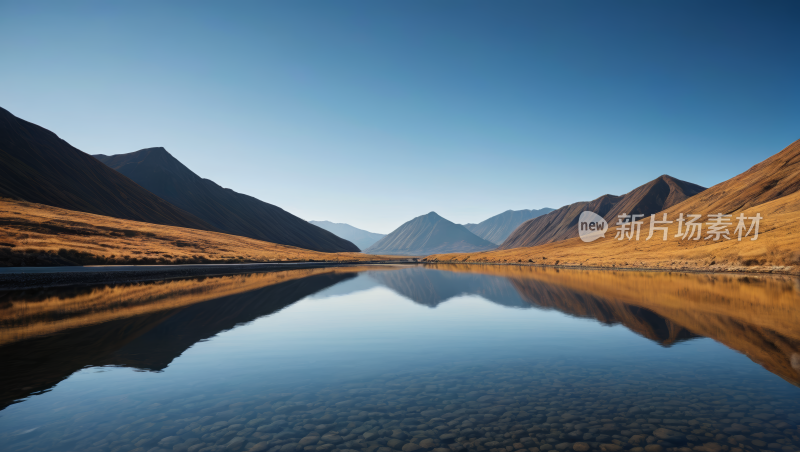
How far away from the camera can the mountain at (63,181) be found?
108 m

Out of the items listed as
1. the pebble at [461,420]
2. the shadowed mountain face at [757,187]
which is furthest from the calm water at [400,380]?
the shadowed mountain face at [757,187]

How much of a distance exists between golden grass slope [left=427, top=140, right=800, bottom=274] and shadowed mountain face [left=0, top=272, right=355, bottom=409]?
221 ft

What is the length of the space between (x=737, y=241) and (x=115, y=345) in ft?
312

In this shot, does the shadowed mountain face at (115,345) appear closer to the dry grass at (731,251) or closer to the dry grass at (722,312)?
the dry grass at (722,312)

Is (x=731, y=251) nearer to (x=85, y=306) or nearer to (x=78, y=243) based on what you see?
(x=85, y=306)

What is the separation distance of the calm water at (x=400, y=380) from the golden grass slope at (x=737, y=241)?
44808mm

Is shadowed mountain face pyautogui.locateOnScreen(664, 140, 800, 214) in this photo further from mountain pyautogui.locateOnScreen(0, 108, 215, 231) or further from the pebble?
mountain pyautogui.locateOnScreen(0, 108, 215, 231)

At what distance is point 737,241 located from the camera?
2835 inches

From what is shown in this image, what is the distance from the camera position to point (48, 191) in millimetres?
110750

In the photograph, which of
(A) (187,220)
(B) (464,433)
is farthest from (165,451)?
(A) (187,220)

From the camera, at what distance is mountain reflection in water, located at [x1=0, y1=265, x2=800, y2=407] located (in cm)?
1313

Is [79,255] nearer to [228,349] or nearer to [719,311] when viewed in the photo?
[228,349]

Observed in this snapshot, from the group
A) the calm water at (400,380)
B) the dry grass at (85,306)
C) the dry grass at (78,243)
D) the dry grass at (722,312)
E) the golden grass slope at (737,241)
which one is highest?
the golden grass slope at (737,241)

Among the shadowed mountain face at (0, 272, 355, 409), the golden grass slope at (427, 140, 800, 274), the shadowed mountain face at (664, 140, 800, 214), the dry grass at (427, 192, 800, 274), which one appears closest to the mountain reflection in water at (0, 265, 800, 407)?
the shadowed mountain face at (0, 272, 355, 409)
